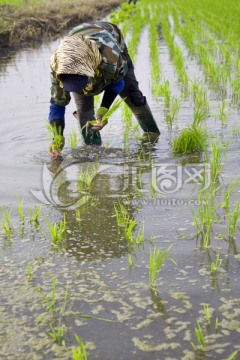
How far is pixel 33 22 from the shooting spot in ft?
38.9

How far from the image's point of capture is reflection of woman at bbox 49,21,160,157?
2.68m

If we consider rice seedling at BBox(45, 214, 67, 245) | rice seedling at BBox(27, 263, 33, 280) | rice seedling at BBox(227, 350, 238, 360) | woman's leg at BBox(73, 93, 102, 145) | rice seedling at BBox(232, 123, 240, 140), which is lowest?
rice seedling at BBox(227, 350, 238, 360)

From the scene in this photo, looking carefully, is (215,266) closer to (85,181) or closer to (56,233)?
(56,233)

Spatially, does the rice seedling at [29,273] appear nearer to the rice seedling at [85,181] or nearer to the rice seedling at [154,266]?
the rice seedling at [154,266]

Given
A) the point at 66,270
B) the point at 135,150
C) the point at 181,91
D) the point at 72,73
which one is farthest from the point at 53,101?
the point at 181,91

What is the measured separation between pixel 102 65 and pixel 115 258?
1.25 m

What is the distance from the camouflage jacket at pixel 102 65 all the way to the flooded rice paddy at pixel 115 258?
48 cm

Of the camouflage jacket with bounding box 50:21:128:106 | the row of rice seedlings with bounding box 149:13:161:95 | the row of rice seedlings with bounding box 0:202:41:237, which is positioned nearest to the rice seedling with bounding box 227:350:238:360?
the row of rice seedlings with bounding box 0:202:41:237

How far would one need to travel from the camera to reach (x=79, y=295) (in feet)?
5.90

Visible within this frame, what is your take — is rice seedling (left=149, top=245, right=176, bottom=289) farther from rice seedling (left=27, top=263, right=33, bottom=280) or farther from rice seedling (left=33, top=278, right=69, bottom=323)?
rice seedling (left=27, top=263, right=33, bottom=280)

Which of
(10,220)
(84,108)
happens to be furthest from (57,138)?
(10,220)

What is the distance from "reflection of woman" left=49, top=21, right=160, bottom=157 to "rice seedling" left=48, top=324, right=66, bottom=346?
54.3 inches

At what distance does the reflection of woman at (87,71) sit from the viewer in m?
2.68

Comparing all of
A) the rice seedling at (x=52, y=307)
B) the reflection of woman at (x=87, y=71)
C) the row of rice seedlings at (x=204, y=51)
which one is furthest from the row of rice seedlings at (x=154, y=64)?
the rice seedling at (x=52, y=307)
